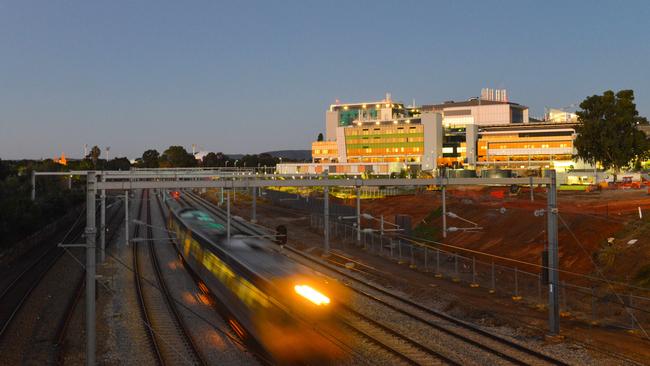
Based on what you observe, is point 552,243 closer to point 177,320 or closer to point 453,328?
point 453,328

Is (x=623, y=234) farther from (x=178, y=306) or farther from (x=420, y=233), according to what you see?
(x=178, y=306)

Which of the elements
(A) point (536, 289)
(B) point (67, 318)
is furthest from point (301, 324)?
Result: (A) point (536, 289)

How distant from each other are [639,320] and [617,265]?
819cm

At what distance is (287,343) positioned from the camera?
50.0ft

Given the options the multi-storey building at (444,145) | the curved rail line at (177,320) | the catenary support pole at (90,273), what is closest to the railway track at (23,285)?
the curved rail line at (177,320)

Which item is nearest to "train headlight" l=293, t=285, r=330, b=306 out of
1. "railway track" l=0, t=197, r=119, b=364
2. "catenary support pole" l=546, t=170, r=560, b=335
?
"catenary support pole" l=546, t=170, r=560, b=335

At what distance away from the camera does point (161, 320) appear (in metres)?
26.6

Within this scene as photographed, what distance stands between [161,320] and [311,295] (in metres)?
13.2

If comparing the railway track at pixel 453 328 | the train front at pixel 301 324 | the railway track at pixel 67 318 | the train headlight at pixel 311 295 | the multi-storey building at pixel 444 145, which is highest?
the multi-storey building at pixel 444 145

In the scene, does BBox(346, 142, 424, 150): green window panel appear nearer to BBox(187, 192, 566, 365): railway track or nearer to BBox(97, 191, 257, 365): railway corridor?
BBox(97, 191, 257, 365): railway corridor

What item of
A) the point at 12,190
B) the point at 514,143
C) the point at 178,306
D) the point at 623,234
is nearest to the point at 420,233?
the point at 623,234

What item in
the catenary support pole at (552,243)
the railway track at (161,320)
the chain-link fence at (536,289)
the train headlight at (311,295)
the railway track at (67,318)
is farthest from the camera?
the chain-link fence at (536,289)

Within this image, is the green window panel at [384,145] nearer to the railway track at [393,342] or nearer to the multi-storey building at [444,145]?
the multi-storey building at [444,145]

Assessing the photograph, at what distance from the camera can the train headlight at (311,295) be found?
15797mm
